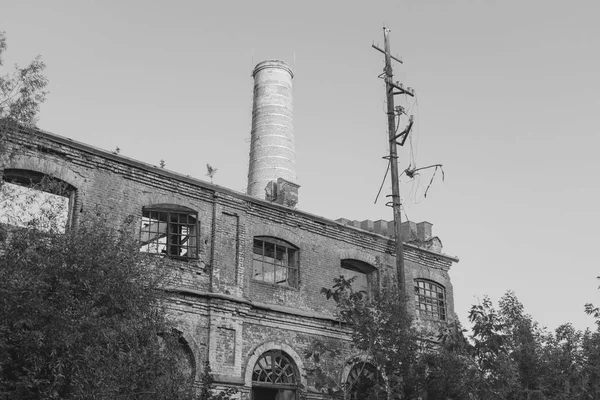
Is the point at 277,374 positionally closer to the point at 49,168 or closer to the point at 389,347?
the point at 389,347

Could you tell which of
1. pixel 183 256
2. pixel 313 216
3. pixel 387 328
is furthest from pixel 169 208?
pixel 387 328

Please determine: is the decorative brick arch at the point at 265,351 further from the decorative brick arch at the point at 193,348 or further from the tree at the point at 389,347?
the tree at the point at 389,347

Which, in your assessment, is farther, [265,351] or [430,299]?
[430,299]

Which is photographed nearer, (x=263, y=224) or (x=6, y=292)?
(x=6, y=292)

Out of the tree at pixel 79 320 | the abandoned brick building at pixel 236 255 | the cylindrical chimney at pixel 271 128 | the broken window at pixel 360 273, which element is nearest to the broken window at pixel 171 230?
the abandoned brick building at pixel 236 255

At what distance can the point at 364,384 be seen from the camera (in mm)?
18297

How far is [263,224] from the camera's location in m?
18.8

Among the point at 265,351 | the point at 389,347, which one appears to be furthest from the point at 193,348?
the point at 389,347

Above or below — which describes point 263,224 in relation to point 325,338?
above

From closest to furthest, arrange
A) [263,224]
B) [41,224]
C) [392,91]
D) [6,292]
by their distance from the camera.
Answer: [6,292], [41,224], [263,224], [392,91]

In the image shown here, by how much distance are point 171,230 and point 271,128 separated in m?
10.9

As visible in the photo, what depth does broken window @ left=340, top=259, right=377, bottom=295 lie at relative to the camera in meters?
20.9

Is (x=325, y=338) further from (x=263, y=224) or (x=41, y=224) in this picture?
(x=41, y=224)

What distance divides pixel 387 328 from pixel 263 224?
4.50 m
